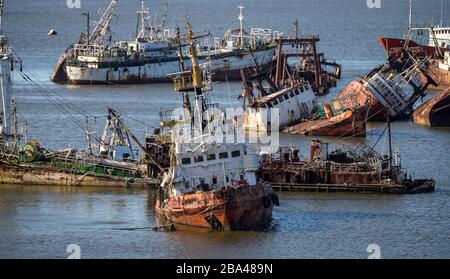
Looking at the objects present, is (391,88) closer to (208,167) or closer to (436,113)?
(436,113)

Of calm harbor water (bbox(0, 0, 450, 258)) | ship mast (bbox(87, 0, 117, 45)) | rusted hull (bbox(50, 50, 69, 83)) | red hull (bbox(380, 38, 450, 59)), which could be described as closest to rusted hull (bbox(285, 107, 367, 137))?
calm harbor water (bbox(0, 0, 450, 258))

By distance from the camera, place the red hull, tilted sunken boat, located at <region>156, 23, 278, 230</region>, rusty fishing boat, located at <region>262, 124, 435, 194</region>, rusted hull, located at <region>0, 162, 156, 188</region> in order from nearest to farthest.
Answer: tilted sunken boat, located at <region>156, 23, 278, 230</region> < rusty fishing boat, located at <region>262, 124, 435, 194</region> < rusted hull, located at <region>0, 162, 156, 188</region> < the red hull

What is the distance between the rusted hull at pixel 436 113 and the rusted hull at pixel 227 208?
94.0 ft

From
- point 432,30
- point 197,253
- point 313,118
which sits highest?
point 432,30

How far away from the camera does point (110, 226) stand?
194ft

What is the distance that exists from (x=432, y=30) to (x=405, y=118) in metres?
22.7

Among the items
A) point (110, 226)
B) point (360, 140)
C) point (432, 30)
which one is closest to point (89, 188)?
point (110, 226)

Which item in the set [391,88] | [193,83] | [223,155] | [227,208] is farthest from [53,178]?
[391,88]

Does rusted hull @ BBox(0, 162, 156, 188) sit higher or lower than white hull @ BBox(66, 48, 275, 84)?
lower

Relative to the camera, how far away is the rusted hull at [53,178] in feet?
218

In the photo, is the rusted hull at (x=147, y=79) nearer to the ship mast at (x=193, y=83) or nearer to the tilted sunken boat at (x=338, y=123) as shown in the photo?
the tilted sunken boat at (x=338, y=123)

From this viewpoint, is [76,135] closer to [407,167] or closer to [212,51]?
[407,167]

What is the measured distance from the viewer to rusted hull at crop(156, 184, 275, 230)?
5728 cm

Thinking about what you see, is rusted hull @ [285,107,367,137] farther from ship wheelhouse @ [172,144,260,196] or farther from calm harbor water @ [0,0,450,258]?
ship wheelhouse @ [172,144,260,196]
